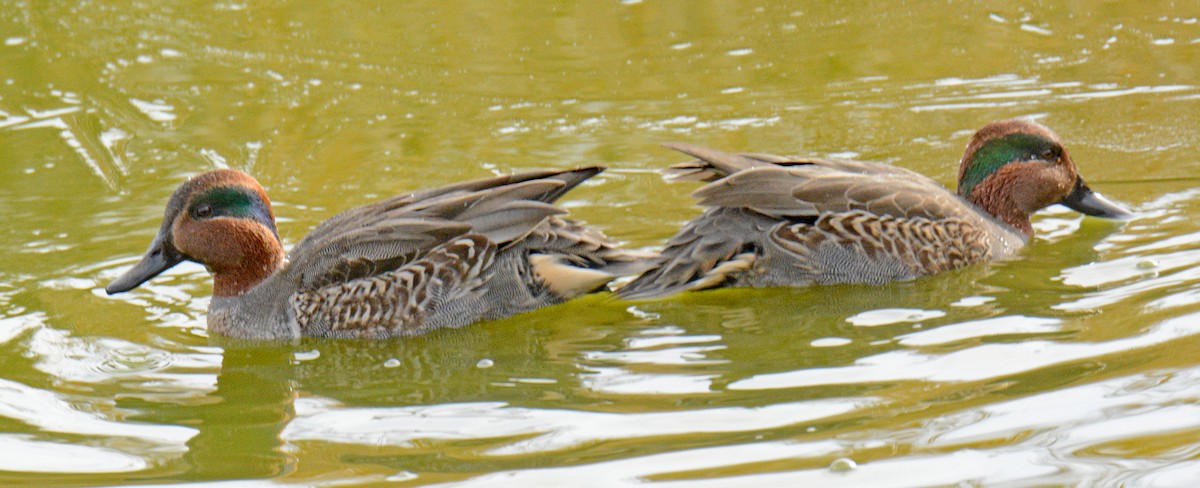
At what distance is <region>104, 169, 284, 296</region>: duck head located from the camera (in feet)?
21.4

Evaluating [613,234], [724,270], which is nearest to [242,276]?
[613,234]

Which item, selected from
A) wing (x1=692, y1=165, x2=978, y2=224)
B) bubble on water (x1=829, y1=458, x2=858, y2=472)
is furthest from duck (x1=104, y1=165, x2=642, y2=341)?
bubble on water (x1=829, y1=458, x2=858, y2=472)

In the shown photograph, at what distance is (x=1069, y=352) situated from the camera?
18.0ft

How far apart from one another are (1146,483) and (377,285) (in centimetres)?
333

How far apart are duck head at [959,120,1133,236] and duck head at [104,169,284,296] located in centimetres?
334

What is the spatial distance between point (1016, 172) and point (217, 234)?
3.72m

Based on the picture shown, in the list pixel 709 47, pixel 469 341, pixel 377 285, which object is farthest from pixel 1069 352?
pixel 709 47

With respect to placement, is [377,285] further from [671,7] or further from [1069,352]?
[671,7]

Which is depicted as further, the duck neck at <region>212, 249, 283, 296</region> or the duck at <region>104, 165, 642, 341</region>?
the duck neck at <region>212, 249, 283, 296</region>

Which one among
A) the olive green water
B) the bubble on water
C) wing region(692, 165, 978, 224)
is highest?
the bubble on water

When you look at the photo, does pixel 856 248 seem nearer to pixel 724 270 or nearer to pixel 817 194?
pixel 817 194

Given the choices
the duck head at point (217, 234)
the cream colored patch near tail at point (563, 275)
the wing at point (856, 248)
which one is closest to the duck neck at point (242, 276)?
the duck head at point (217, 234)

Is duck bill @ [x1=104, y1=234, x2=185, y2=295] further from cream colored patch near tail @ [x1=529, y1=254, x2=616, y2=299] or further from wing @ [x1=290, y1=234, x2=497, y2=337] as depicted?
cream colored patch near tail @ [x1=529, y1=254, x2=616, y2=299]

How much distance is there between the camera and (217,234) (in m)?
6.55
